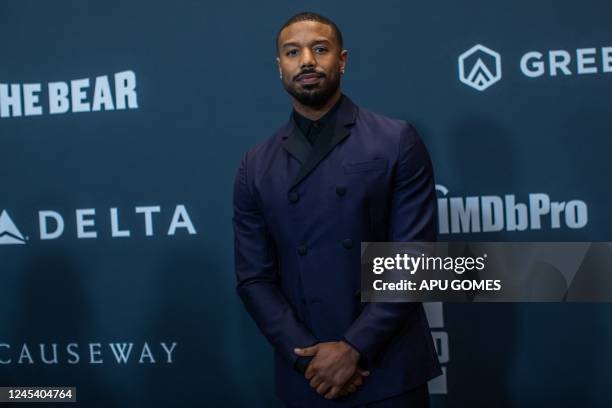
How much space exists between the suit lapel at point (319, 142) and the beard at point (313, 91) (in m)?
0.05

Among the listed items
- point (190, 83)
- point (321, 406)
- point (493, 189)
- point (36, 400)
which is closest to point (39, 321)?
point (36, 400)

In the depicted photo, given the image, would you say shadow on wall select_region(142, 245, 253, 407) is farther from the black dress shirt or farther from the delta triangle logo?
the black dress shirt

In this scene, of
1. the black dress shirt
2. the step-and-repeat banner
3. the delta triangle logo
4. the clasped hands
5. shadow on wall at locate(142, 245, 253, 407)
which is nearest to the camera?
the clasped hands

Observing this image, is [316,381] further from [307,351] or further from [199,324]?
[199,324]

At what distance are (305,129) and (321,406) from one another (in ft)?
1.88

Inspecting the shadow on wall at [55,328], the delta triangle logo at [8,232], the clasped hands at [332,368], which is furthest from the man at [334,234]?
the delta triangle logo at [8,232]

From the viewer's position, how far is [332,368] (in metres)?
1.30

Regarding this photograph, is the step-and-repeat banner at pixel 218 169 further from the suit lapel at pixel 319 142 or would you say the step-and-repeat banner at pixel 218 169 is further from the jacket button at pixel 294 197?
the jacket button at pixel 294 197

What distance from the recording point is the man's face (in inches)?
53.7

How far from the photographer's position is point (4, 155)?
240cm

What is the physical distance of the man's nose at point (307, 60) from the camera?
1.35 meters

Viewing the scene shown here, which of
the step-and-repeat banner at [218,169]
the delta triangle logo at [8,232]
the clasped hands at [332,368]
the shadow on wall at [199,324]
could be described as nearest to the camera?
the clasped hands at [332,368]

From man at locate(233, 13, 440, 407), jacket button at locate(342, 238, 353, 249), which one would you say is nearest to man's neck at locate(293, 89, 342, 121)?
man at locate(233, 13, 440, 407)

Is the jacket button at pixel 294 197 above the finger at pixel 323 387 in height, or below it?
above
